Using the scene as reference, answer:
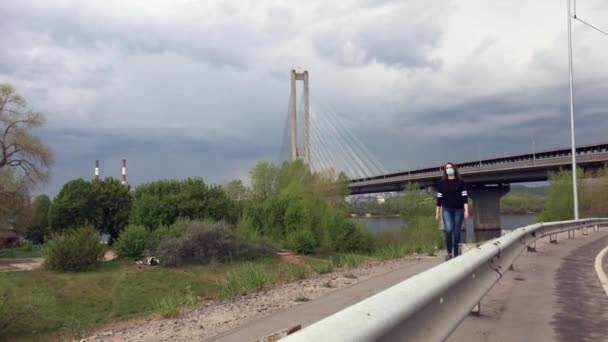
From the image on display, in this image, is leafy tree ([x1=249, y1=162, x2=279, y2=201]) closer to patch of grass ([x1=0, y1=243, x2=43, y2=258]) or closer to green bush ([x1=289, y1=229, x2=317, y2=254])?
green bush ([x1=289, y1=229, x2=317, y2=254])

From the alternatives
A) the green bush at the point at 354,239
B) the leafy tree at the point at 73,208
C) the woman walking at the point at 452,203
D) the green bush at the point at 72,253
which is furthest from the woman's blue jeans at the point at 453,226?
Result: the leafy tree at the point at 73,208

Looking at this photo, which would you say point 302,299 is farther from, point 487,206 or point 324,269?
point 487,206

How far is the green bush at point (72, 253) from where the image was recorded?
38438 mm

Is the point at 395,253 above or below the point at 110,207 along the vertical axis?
below

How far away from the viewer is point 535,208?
344 feet

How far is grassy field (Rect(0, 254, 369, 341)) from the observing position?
19594mm

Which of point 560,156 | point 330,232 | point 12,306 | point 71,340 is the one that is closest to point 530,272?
point 71,340

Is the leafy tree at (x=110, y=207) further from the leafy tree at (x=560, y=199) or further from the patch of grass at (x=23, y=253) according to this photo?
the leafy tree at (x=560, y=199)

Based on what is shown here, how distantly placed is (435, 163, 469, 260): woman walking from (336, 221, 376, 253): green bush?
127 ft

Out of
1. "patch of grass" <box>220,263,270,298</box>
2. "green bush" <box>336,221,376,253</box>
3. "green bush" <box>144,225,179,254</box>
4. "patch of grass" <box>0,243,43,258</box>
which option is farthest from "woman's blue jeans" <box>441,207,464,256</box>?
"patch of grass" <box>0,243,43,258</box>

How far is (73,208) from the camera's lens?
204 ft

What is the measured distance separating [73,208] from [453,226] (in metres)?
58.7

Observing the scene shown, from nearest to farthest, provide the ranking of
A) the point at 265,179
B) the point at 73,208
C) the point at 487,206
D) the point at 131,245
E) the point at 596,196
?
1. the point at 131,245
2. the point at 596,196
3. the point at 73,208
4. the point at 265,179
5. the point at 487,206

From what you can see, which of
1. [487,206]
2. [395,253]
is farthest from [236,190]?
[395,253]
